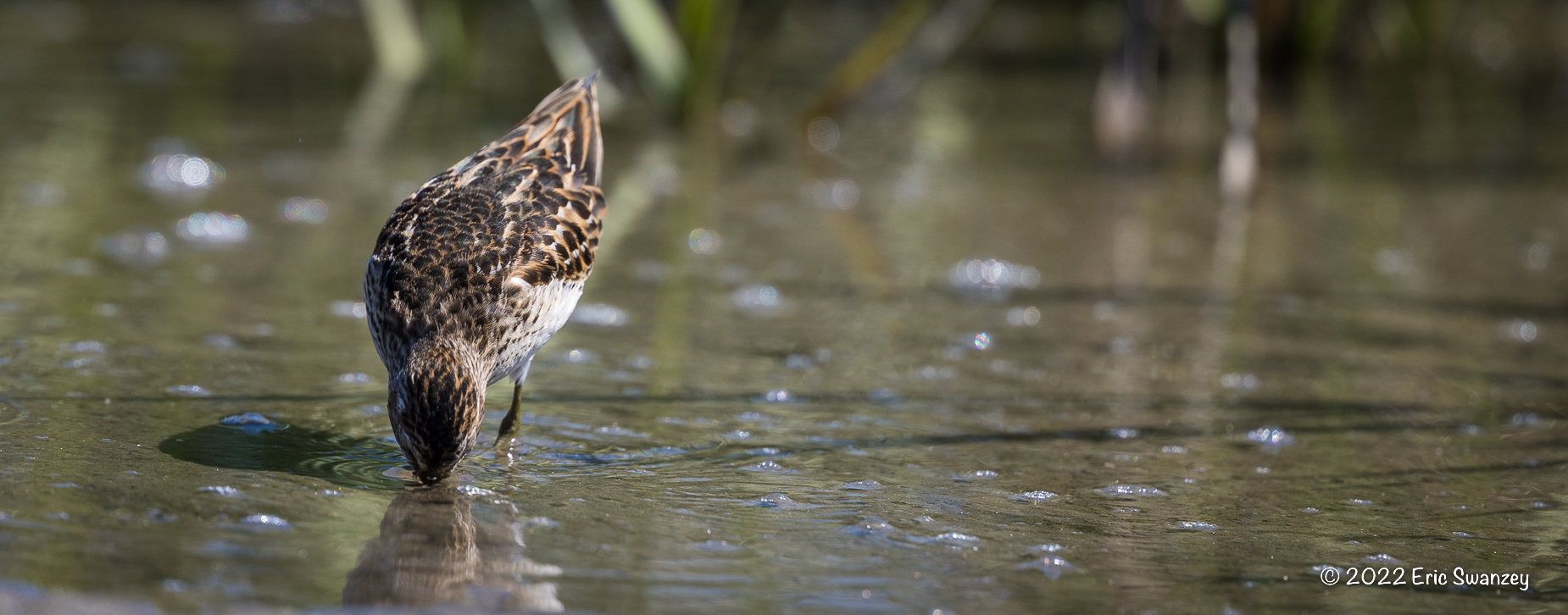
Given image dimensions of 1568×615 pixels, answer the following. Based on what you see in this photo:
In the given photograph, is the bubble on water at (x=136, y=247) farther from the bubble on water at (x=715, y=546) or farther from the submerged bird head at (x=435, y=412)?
the bubble on water at (x=715, y=546)

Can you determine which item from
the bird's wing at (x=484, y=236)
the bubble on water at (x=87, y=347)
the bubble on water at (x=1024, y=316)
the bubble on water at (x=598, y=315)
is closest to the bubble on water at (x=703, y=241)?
the bubble on water at (x=598, y=315)

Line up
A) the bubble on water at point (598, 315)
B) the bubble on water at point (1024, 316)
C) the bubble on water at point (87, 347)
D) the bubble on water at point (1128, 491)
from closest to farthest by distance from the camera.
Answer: the bubble on water at point (1128, 491) → the bubble on water at point (87, 347) → the bubble on water at point (598, 315) → the bubble on water at point (1024, 316)

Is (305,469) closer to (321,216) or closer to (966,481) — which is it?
(966,481)

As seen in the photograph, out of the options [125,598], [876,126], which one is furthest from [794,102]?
[125,598]

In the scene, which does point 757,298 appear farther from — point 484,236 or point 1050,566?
point 1050,566

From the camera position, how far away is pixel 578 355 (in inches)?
222

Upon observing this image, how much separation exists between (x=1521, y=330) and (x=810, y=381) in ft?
10.2

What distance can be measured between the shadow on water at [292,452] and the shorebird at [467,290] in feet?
0.76

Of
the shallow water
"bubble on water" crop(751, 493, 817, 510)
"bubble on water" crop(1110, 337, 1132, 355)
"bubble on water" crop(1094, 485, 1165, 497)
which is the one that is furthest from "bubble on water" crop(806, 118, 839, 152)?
"bubble on water" crop(751, 493, 817, 510)

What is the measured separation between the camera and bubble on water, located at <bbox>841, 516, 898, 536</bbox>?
388cm

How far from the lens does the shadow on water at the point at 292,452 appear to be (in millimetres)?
4133

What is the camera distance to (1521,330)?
642 cm

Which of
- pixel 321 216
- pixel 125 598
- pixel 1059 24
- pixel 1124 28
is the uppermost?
pixel 1059 24

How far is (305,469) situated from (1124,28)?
6127mm
